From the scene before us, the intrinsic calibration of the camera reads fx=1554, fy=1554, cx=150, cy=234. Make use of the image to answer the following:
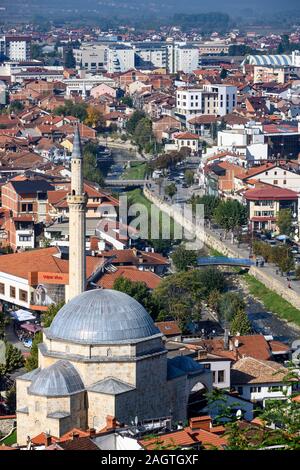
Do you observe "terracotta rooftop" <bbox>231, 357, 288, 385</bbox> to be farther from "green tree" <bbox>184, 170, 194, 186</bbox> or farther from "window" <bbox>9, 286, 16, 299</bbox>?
"green tree" <bbox>184, 170, 194, 186</bbox>

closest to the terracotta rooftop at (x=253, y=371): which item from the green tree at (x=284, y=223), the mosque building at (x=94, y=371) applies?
the mosque building at (x=94, y=371)

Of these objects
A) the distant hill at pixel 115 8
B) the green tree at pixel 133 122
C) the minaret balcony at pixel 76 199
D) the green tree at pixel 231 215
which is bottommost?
the green tree at pixel 231 215

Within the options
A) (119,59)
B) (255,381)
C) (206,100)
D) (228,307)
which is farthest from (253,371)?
(119,59)

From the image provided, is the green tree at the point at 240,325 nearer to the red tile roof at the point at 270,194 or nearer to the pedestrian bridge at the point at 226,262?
the pedestrian bridge at the point at 226,262

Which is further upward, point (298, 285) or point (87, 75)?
point (87, 75)

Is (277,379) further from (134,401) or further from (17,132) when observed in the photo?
(17,132)
